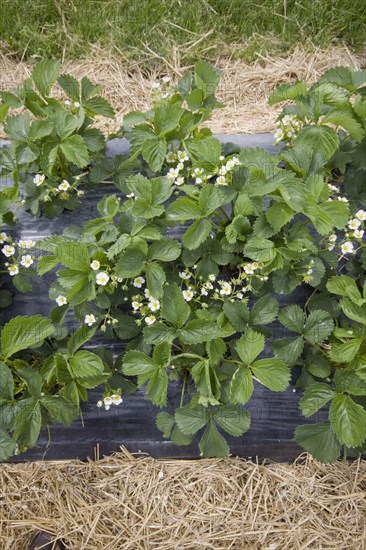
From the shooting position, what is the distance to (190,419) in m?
1.29

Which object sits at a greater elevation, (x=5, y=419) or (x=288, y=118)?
(x=288, y=118)

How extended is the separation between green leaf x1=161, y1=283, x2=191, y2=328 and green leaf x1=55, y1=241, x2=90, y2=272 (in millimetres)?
192

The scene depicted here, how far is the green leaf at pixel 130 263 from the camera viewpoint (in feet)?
3.92

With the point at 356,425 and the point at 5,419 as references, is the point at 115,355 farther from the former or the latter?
the point at 356,425

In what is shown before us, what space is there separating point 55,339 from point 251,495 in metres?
0.66

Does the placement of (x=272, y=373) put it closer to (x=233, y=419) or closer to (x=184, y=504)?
(x=233, y=419)

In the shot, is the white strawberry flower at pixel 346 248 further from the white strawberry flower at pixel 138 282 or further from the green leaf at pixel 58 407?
the green leaf at pixel 58 407

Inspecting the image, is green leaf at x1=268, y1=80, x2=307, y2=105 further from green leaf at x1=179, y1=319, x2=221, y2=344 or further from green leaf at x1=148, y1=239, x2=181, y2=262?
green leaf at x1=179, y1=319, x2=221, y2=344

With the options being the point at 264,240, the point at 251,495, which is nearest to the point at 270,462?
the point at 251,495

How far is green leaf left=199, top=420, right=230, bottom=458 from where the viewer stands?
4.31 ft

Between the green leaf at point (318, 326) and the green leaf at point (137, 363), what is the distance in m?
0.39

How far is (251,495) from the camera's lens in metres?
1.47

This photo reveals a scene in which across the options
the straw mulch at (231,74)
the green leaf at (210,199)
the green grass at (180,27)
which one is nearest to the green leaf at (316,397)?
the green leaf at (210,199)

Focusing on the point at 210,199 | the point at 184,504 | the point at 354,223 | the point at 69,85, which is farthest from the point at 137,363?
the point at 69,85
